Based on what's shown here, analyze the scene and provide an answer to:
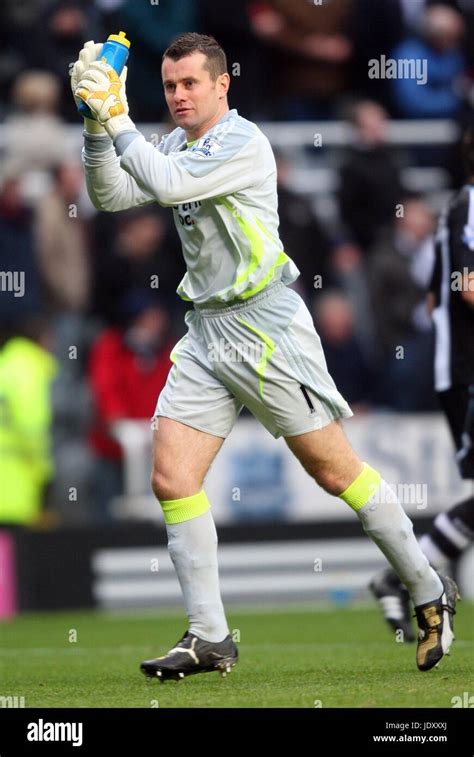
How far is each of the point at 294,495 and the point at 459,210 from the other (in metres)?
4.42

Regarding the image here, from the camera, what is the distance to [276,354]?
643 cm

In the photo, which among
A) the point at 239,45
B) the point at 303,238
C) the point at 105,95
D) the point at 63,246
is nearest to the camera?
the point at 105,95

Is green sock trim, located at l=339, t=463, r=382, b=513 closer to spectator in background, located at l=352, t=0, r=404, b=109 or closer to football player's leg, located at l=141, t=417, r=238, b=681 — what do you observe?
football player's leg, located at l=141, t=417, r=238, b=681

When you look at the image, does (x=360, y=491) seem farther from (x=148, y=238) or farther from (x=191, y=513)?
(x=148, y=238)

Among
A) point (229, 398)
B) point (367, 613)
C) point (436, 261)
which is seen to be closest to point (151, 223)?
point (367, 613)

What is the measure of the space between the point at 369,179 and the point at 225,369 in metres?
7.13

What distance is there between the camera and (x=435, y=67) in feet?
45.3

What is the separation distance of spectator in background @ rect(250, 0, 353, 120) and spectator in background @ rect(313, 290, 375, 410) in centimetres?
211

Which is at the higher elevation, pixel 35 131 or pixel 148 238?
pixel 35 131

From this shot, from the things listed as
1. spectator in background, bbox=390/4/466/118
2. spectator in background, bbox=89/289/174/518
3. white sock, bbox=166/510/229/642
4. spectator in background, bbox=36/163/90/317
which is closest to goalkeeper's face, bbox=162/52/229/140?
white sock, bbox=166/510/229/642

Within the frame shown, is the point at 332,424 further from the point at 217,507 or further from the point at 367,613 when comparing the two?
the point at 217,507

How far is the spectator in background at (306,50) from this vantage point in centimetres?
1372

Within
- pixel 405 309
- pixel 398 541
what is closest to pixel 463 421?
pixel 398 541
